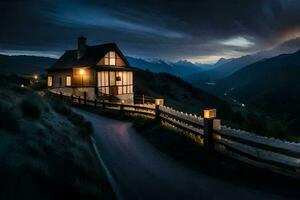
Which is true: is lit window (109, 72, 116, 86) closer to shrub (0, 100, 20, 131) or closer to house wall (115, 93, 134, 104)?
house wall (115, 93, 134, 104)

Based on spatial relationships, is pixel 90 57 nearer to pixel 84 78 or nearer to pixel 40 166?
pixel 84 78

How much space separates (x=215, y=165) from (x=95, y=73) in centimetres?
3157

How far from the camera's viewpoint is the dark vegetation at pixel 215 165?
717cm

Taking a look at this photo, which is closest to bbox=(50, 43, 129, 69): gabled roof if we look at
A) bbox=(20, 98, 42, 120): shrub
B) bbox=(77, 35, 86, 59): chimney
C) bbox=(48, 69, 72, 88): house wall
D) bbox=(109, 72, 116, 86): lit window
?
bbox=(77, 35, 86, 59): chimney

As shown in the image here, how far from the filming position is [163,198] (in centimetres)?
702

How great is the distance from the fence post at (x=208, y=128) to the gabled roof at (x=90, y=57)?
30.6 meters

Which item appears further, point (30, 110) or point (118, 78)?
point (118, 78)

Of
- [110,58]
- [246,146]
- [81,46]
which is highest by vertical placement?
[81,46]

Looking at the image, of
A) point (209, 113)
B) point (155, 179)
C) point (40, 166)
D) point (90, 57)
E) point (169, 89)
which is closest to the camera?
point (40, 166)

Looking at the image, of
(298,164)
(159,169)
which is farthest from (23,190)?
(298,164)

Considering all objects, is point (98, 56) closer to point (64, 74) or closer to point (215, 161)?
point (64, 74)

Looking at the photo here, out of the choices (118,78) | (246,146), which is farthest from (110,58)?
(246,146)

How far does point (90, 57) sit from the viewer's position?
4097 cm

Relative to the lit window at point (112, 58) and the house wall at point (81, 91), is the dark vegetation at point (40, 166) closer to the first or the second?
the house wall at point (81, 91)
